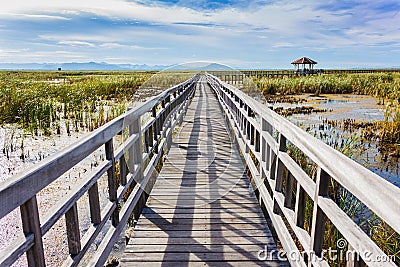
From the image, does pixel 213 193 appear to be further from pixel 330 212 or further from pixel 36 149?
pixel 36 149

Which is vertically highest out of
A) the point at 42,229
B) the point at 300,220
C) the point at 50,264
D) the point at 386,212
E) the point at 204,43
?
the point at 204,43

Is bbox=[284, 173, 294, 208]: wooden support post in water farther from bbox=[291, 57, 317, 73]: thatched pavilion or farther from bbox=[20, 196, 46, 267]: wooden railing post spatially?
bbox=[291, 57, 317, 73]: thatched pavilion

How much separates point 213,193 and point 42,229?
2659 mm

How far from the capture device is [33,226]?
131 cm

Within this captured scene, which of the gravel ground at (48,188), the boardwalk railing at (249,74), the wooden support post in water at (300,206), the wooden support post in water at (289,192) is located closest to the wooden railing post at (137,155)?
the gravel ground at (48,188)

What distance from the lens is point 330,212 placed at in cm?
150

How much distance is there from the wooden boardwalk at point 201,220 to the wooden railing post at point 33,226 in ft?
4.16

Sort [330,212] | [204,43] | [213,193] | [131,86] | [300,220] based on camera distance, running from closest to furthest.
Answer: [330,212] → [300,220] → [213,193] → [204,43] → [131,86]

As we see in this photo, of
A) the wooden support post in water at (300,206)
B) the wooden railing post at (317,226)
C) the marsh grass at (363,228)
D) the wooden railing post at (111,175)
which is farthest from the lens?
the marsh grass at (363,228)

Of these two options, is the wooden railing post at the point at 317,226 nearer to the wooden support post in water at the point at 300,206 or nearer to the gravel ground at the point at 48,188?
the wooden support post in water at the point at 300,206

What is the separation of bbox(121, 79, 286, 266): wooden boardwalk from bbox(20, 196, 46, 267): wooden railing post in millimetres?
1269

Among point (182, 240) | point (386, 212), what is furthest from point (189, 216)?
point (386, 212)

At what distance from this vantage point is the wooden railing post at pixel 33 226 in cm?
128

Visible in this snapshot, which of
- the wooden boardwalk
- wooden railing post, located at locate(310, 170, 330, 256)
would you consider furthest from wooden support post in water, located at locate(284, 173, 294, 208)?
wooden railing post, located at locate(310, 170, 330, 256)
